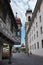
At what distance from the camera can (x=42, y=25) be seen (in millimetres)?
49594

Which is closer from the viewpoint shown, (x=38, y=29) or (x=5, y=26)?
(x=5, y=26)

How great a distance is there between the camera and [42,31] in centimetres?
4925

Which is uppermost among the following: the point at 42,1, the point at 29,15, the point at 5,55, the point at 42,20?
the point at 29,15

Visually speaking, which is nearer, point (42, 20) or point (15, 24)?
point (15, 24)

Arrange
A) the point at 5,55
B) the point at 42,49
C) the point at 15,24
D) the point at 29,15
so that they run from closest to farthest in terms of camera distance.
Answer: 1. the point at 15,24
2. the point at 5,55
3. the point at 42,49
4. the point at 29,15

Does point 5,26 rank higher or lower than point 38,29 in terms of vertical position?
lower

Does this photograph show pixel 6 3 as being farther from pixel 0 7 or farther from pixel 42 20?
pixel 42 20

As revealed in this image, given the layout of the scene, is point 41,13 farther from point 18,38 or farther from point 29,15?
point 29,15

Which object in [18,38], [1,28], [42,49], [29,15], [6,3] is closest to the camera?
[1,28]

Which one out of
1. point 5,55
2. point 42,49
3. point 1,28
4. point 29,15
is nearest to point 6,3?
point 1,28

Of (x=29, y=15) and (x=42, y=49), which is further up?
(x=29, y=15)

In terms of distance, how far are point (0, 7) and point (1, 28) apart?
5746mm

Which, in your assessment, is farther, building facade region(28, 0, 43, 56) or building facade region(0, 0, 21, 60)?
building facade region(28, 0, 43, 56)

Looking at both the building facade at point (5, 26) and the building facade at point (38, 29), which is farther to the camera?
the building facade at point (38, 29)
